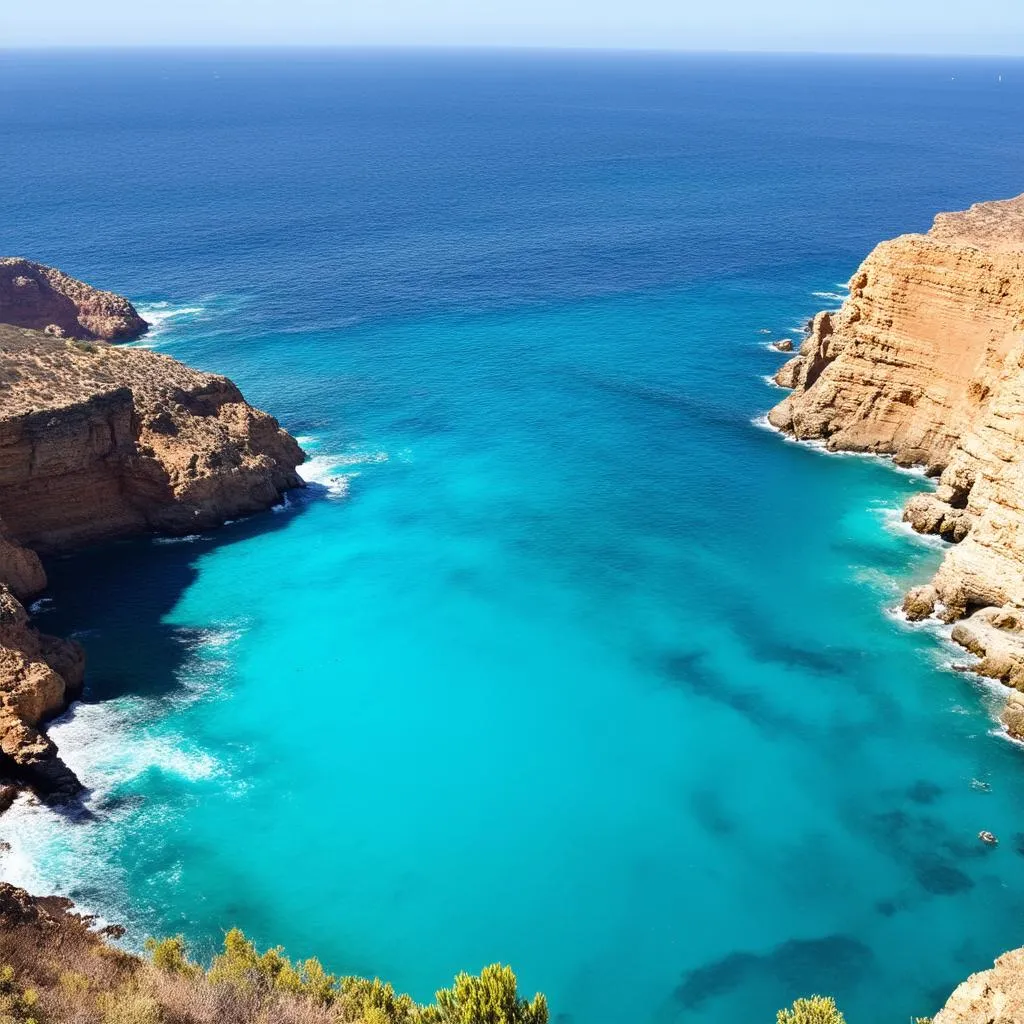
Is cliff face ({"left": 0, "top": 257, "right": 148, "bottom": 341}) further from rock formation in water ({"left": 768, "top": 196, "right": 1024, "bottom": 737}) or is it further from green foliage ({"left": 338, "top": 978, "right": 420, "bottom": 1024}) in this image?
green foliage ({"left": 338, "top": 978, "right": 420, "bottom": 1024})

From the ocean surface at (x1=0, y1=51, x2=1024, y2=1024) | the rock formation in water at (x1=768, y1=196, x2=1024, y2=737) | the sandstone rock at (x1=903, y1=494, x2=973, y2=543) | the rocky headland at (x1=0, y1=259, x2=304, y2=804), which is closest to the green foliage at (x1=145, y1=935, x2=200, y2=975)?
the ocean surface at (x1=0, y1=51, x2=1024, y2=1024)

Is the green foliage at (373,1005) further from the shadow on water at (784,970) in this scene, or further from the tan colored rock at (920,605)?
the tan colored rock at (920,605)

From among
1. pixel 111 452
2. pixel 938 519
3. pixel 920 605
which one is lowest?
pixel 920 605

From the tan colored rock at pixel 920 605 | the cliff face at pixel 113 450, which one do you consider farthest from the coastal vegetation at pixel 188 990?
the tan colored rock at pixel 920 605

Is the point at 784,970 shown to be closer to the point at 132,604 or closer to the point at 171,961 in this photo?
the point at 171,961

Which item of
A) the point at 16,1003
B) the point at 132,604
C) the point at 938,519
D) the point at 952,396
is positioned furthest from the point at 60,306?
the point at 16,1003

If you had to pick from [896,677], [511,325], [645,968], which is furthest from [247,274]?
[645,968]

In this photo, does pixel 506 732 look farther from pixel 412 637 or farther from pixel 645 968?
pixel 645 968
